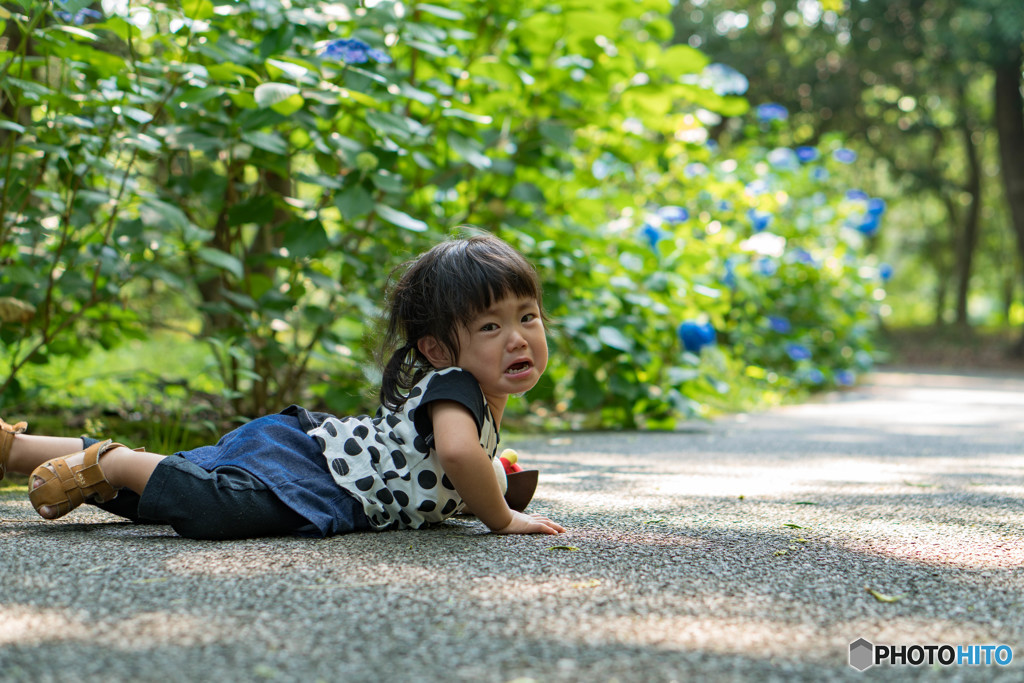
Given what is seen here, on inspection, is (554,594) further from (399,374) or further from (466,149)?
(466,149)

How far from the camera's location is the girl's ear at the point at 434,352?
1.93 metres

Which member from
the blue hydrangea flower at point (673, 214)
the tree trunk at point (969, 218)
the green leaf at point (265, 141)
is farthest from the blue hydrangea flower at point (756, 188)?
the tree trunk at point (969, 218)

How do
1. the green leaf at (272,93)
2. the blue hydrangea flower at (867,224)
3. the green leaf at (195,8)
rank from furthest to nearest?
the blue hydrangea flower at (867,224), the green leaf at (195,8), the green leaf at (272,93)

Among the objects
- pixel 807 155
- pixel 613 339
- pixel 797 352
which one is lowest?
pixel 797 352

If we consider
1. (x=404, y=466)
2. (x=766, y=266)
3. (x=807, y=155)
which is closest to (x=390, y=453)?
(x=404, y=466)

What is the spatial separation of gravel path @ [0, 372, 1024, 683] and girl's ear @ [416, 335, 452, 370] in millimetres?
357

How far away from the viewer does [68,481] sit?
1800 millimetres

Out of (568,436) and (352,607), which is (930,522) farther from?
(568,436)

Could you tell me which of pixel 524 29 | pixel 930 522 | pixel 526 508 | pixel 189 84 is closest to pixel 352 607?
pixel 526 508

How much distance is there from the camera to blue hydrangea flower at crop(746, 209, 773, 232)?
655cm

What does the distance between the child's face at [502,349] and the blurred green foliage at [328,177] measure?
507 millimetres

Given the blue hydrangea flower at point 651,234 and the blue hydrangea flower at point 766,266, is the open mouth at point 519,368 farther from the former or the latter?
the blue hydrangea flower at point 766,266

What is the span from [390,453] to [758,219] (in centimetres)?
521

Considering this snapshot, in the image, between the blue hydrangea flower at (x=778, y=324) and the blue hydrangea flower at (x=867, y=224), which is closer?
the blue hydrangea flower at (x=778, y=324)
